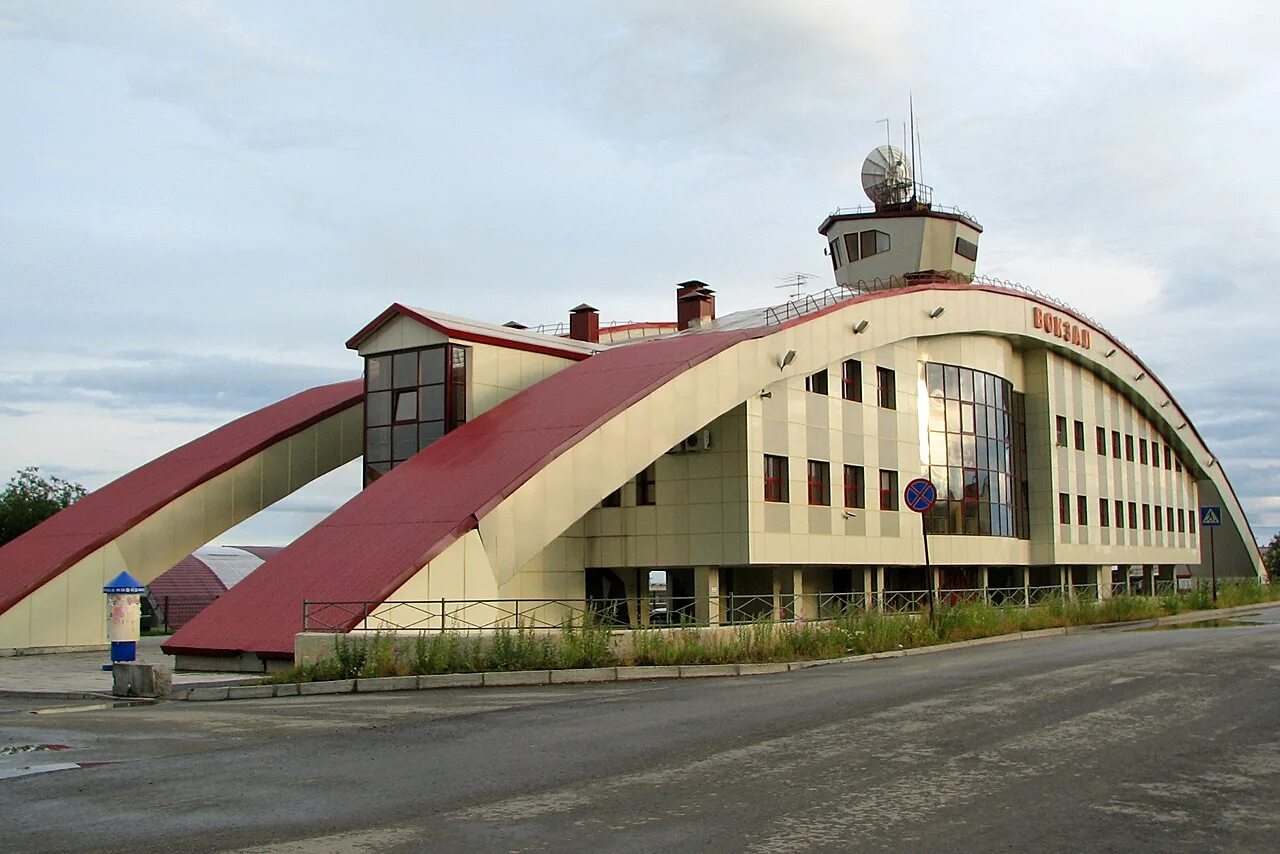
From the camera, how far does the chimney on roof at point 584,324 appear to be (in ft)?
145

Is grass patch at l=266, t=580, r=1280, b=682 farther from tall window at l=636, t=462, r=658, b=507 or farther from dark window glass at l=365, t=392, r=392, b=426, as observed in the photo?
dark window glass at l=365, t=392, r=392, b=426

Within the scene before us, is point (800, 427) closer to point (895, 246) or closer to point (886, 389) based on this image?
point (886, 389)

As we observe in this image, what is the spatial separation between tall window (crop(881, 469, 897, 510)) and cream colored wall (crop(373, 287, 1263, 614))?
43cm

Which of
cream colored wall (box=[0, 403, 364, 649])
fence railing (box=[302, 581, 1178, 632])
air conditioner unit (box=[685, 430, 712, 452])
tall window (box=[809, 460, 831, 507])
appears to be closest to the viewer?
fence railing (box=[302, 581, 1178, 632])

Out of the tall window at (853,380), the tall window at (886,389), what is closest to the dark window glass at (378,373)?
the tall window at (853,380)

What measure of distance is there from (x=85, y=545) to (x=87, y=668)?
6.61 metres

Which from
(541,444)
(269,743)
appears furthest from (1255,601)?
(269,743)

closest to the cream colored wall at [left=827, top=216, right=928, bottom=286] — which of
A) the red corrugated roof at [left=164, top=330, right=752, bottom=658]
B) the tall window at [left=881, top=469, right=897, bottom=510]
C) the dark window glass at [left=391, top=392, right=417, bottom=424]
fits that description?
the tall window at [left=881, top=469, right=897, bottom=510]

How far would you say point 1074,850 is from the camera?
22.5 ft

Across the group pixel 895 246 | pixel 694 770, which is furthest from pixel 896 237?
pixel 694 770

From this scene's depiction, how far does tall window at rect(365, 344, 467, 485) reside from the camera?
30391 mm

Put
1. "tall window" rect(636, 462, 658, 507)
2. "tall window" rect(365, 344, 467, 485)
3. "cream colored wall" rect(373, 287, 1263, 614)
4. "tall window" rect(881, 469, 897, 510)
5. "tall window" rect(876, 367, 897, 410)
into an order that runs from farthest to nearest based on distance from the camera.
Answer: "tall window" rect(876, 367, 897, 410) → "tall window" rect(881, 469, 897, 510) → "tall window" rect(636, 462, 658, 507) → "tall window" rect(365, 344, 467, 485) → "cream colored wall" rect(373, 287, 1263, 614)

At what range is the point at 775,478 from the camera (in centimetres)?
3347

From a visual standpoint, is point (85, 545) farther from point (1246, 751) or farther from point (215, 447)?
point (1246, 751)
